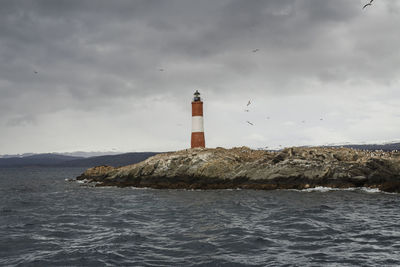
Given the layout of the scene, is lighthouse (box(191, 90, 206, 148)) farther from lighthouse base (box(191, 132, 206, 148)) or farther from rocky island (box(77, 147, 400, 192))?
rocky island (box(77, 147, 400, 192))

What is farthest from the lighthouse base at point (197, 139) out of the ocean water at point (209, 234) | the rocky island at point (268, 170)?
the ocean water at point (209, 234)

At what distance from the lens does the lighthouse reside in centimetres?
4478

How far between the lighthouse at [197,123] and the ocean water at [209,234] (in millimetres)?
21109

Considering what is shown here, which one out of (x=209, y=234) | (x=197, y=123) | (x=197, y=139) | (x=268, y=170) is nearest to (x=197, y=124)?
(x=197, y=123)

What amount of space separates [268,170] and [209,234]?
2143 centimetres

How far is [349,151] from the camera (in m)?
39.7

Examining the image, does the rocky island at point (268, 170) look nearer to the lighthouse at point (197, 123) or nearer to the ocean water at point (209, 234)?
the lighthouse at point (197, 123)

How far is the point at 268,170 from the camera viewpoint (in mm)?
34969

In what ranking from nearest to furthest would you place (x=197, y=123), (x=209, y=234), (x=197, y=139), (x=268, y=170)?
(x=209, y=234) < (x=268, y=170) < (x=197, y=123) < (x=197, y=139)

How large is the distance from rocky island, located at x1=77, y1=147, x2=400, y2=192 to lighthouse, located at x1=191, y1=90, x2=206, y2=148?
6.44 ft

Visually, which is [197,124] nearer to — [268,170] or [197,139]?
[197,139]

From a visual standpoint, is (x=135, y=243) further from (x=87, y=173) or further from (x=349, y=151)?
(x=87, y=173)

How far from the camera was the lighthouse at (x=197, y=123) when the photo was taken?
4478 cm

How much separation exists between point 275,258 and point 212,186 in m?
24.8
